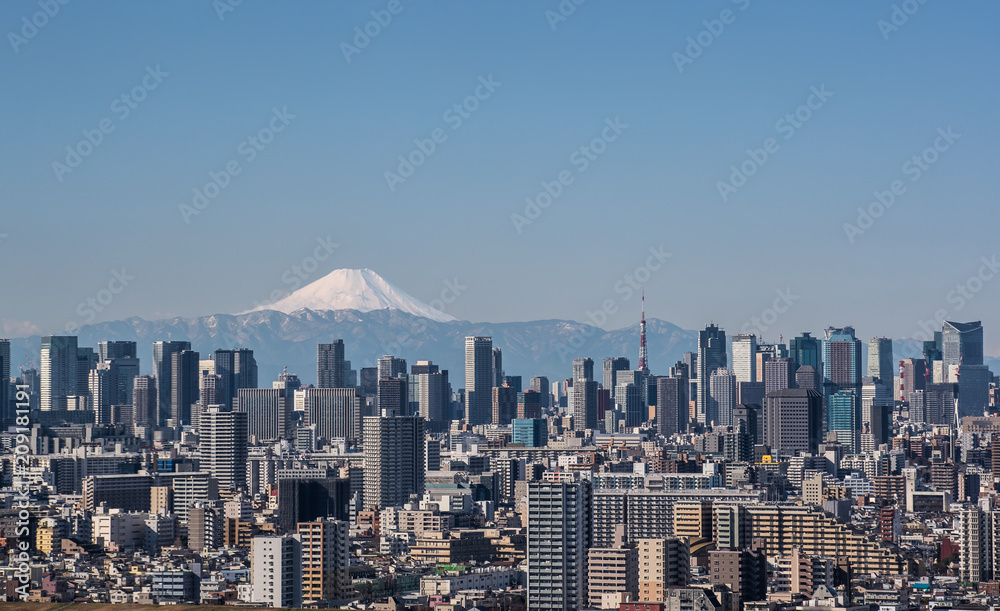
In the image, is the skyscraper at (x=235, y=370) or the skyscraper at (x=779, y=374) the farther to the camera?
the skyscraper at (x=779, y=374)

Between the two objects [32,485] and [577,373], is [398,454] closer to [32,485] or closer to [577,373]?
[32,485]

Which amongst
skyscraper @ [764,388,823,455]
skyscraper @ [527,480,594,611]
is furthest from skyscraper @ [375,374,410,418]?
skyscraper @ [527,480,594,611]

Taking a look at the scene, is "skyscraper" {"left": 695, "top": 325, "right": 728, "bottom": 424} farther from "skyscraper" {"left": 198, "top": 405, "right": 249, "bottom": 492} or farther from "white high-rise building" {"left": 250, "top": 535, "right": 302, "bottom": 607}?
"white high-rise building" {"left": 250, "top": 535, "right": 302, "bottom": 607}

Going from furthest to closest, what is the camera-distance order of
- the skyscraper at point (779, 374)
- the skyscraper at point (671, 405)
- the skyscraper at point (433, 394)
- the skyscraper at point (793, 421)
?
the skyscraper at point (779, 374)
the skyscraper at point (433, 394)
the skyscraper at point (671, 405)
the skyscraper at point (793, 421)

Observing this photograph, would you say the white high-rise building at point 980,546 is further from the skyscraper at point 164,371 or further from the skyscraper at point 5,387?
the skyscraper at point 164,371

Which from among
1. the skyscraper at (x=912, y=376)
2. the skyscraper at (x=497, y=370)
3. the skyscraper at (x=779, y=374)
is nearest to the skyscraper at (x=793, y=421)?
the skyscraper at (x=779, y=374)

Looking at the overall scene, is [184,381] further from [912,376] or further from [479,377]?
[912,376]

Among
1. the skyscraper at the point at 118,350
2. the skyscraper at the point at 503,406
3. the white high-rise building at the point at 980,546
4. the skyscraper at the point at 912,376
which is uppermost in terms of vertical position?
the skyscraper at the point at 118,350
